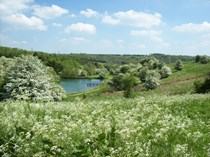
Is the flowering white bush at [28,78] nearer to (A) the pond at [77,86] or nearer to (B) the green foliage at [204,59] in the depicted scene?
(A) the pond at [77,86]

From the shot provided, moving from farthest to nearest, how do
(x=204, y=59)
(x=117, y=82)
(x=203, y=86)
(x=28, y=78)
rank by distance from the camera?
1. (x=204, y=59)
2. (x=117, y=82)
3. (x=203, y=86)
4. (x=28, y=78)

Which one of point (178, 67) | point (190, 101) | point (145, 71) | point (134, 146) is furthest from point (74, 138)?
point (178, 67)

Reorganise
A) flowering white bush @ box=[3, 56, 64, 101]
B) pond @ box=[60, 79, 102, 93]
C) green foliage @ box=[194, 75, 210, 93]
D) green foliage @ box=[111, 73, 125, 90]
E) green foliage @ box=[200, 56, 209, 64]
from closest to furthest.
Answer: flowering white bush @ box=[3, 56, 64, 101]
green foliage @ box=[194, 75, 210, 93]
green foliage @ box=[111, 73, 125, 90]
pond @ box=[60, 79, 102, 93]
green foliage @ box=[200, 56, 209, 64]

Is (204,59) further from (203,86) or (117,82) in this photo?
(203,86)

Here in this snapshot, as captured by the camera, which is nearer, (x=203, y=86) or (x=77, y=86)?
(x=203, y=86)

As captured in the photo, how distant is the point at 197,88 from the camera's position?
45406 mm

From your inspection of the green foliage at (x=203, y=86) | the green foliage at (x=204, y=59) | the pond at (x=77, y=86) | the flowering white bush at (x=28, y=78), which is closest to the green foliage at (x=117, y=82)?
the pond at (x=77, y=86)

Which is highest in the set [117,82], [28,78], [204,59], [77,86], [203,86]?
[204,59]

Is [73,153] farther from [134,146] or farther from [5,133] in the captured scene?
[5,133]

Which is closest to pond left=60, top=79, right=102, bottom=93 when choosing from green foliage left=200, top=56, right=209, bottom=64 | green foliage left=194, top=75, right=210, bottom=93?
green foliage left=200, top=56, right=209, bottom=64

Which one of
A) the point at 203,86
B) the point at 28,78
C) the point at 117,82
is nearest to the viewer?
the point at 28,78

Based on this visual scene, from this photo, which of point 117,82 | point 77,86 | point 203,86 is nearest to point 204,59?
point 117,82

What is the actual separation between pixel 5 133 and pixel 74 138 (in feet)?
6.79

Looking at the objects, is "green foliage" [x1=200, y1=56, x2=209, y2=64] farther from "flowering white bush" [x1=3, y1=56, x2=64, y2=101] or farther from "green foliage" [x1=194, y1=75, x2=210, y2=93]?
"flowering white bush" [x1=3, y1=56, x2=64, y2=101]
